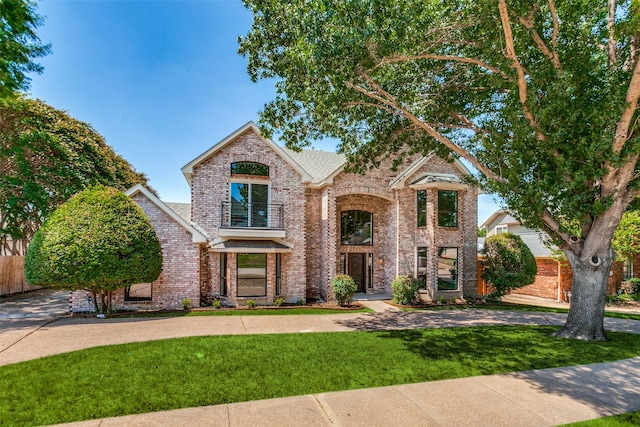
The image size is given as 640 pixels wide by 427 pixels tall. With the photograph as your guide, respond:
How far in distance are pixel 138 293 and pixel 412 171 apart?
13812 millimetres

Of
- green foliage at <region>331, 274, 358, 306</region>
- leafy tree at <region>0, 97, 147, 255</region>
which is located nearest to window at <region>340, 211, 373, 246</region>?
green foliage at <region>331, 274, 358, 306</region>

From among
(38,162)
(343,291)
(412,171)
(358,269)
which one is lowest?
(343,291)

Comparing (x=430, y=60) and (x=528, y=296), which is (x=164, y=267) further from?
(x=528, y=296)

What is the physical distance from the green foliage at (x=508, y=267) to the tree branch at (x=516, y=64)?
8482 mm

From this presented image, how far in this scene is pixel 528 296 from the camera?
20.7 m

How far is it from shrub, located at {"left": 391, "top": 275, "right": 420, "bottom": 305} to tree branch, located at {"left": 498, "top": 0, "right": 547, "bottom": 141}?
8130 millimetres

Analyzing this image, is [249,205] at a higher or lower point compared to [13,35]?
lower

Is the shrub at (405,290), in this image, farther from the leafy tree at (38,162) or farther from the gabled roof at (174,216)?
the leafy tree at (38,162)

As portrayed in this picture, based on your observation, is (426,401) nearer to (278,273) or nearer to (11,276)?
(278,273)

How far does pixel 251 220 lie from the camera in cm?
1446

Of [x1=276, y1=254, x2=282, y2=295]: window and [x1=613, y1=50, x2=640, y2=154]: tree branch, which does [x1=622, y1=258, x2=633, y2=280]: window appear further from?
[x1=276, y1=254, x2=282, y2=295]: window

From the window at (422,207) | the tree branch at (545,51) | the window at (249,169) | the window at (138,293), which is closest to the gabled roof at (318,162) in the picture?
the window at (249,169)

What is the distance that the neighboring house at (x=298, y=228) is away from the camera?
43.2 ft

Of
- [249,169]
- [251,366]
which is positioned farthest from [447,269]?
[251,366]
